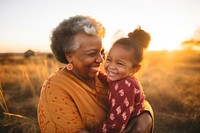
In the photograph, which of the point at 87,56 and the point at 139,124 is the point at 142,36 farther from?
the point at 139,124

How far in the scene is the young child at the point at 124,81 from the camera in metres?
2.02

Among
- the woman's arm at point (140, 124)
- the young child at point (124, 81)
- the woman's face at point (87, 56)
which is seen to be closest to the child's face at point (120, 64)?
the young child at point (124, 81)

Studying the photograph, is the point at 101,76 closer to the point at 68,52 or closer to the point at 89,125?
the point at 68,52

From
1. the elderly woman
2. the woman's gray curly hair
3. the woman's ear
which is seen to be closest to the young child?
the elderly woman

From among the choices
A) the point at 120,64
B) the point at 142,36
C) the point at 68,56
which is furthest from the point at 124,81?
the point at 68,56

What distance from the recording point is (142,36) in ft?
8.03

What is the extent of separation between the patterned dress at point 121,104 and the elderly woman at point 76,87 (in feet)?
0.48

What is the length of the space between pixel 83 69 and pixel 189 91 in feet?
23.1

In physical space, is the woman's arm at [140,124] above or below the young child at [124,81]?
below

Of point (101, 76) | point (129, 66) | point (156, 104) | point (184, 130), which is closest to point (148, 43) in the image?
point (129, 66)

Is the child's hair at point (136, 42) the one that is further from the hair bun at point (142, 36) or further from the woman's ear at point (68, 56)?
the woman's ear at point (68, 56)

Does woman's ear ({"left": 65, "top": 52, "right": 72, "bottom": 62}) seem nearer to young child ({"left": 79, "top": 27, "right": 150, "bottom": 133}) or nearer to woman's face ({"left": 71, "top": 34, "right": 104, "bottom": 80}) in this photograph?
woman's face ({"left": 71, "top": 34, "right": 104, "bottom": 80})

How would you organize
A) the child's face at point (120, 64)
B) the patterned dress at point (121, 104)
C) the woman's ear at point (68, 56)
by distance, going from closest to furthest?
the patterned dress at point (121, 104)
the child's face at point (120, 64)
the woman's ear at point (68, 56)

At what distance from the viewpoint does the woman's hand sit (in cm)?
208
